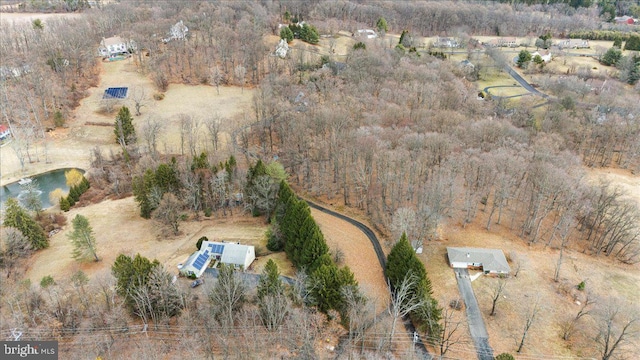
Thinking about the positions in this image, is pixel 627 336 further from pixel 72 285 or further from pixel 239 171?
pixel 72 285

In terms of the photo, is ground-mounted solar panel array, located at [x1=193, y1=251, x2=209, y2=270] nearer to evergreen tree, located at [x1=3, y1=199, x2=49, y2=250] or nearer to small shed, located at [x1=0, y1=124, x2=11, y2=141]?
evergreen tree, located at [x1=3, y1=199, x2=49, y2=250]

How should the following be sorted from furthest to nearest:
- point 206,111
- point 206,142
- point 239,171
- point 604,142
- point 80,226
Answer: point 206,111
point 206,142
point 604,142
point 239,171
point 80,226

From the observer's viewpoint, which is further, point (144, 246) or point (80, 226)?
point (144, 246)

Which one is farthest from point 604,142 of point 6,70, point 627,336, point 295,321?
point 6,70

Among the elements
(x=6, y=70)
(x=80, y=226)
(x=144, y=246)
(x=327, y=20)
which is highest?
(x=327, y=20)

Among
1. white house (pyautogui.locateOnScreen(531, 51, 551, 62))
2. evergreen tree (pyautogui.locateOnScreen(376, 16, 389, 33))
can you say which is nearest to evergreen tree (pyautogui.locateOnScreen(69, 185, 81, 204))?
evergreen tree (pyautogui.locateOnScreen(376, 16, 389, 33))

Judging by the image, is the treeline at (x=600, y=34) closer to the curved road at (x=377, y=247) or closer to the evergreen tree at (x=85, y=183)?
the curved road at (x=377, y=247)

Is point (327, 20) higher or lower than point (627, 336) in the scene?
higher
